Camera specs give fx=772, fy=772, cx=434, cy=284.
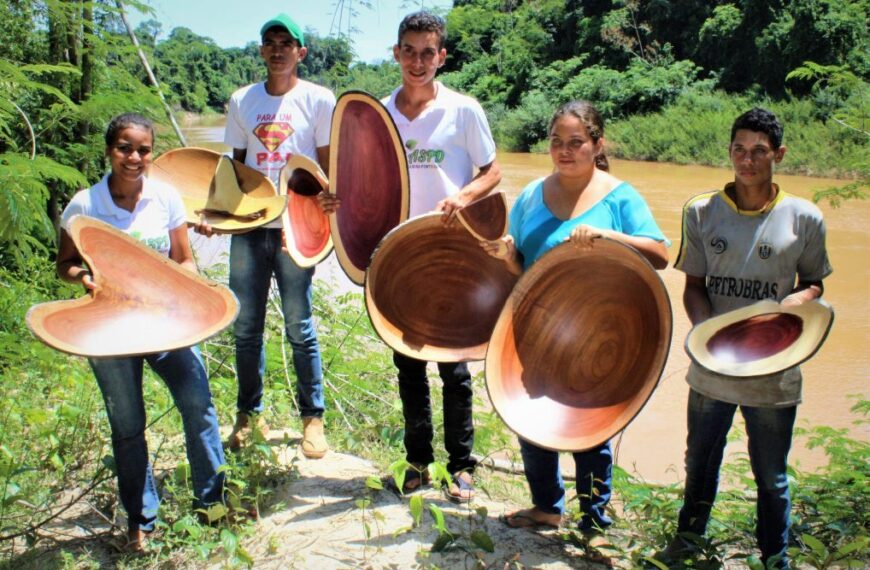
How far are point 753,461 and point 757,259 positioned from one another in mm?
580

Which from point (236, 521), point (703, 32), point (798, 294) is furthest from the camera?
point (703, 32)

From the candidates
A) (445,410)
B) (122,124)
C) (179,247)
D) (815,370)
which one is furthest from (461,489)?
(815,370)

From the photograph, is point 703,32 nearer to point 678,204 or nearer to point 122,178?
point 678,204

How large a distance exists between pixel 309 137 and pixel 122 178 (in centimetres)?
73

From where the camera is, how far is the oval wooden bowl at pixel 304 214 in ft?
8.79

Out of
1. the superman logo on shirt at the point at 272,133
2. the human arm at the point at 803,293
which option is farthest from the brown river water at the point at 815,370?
the superman logo on shirt at the point at 272,133

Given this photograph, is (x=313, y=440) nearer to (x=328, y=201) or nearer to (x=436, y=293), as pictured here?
(x=436, y=293)

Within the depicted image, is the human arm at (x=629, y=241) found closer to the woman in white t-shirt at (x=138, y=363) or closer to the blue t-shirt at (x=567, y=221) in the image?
the blue t-shirt at (x=567, y=221)

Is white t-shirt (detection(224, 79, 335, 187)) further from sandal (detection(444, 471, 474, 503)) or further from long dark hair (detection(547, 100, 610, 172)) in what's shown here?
sandal (detection(444, 471, 474, 503))

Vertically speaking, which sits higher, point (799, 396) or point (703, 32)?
point (703, 32)

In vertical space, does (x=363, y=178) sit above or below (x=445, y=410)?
above

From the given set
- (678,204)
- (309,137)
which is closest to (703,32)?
(678,204)

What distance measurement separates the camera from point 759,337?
6.79 feet

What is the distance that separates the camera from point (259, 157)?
2822 millimetres
